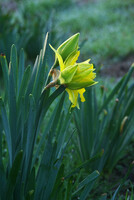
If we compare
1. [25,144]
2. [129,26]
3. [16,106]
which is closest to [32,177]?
[25,144]

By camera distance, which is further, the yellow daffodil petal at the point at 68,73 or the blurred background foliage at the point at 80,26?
the blurred background foliage at the point at 80,26

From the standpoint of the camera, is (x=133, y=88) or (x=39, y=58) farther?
(x=133, y=88)

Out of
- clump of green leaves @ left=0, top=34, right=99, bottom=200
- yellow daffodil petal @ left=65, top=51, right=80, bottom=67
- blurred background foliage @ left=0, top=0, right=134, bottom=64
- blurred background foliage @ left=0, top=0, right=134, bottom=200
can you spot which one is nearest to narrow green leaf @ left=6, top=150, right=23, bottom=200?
clump of green leaves @ left=0, top=34, right=99, bottom=200

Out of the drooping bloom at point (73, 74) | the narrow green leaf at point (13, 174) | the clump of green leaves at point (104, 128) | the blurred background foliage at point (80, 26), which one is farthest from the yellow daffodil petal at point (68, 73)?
the blurred background foliage at point (80, 26)

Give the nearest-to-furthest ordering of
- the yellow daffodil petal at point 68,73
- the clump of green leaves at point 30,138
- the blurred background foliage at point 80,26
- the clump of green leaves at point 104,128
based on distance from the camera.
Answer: the yellow daffodil petal at point 68,73 < the clump of green leaves at point 30,138 < the clump of green leaves at point 104,128 < the blurred background foliage at point 80,26

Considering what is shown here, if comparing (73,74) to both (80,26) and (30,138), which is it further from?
(80,26)

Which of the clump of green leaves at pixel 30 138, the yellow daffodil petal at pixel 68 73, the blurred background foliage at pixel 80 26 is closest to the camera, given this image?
the yellow daffodil petal at pixel 68 73

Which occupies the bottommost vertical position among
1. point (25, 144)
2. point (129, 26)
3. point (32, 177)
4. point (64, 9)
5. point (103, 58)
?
Answer: point (32, 177)

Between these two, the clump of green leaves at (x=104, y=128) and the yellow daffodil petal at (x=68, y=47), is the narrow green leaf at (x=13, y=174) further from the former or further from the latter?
the clump of green leaves at (x=104, y=128)

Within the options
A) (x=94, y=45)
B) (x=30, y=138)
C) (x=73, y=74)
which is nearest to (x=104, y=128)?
(x=30, y=138)

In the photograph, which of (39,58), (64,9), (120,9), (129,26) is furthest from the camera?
(64,9)

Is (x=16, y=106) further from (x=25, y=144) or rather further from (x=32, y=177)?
(x=32, y=177)
